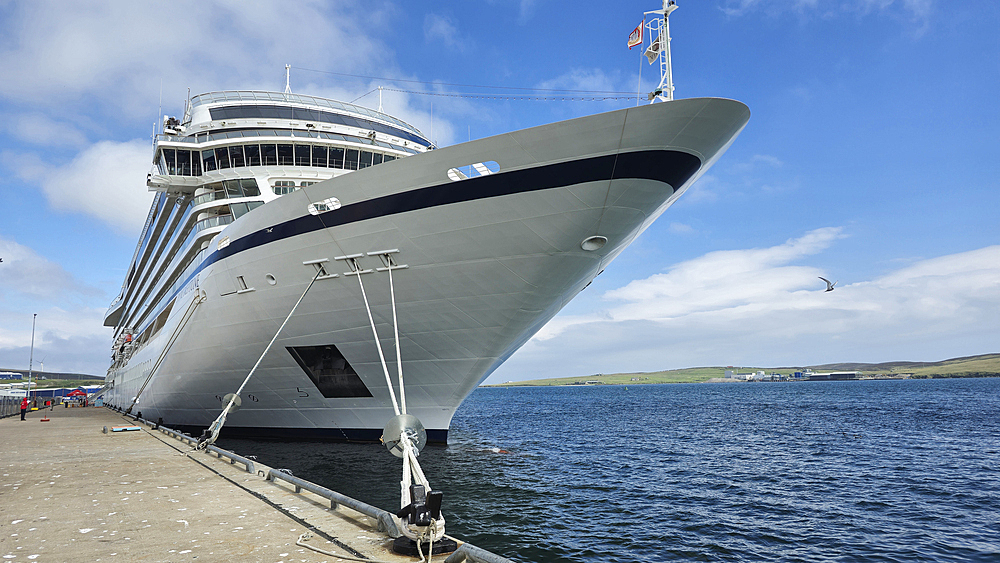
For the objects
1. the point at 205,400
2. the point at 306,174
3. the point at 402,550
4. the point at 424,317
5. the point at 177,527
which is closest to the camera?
the point at 402,550

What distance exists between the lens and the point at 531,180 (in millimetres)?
9883

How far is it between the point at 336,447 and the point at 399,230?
7.80m

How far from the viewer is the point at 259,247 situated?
13.4 metres

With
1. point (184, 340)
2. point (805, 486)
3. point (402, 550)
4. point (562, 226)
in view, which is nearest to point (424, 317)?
point (562, 226)

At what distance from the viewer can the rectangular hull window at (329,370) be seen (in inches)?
551

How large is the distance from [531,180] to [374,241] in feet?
12.3

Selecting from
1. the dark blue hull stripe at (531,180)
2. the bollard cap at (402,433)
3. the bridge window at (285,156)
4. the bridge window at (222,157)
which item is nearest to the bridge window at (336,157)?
the bridge window at (285,156)

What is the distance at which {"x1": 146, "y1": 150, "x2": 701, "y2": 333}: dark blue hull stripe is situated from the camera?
9.47 m

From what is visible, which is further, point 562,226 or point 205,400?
point 205,400

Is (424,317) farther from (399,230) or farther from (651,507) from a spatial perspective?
(651,507)

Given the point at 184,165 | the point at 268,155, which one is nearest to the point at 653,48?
the point at 268,155

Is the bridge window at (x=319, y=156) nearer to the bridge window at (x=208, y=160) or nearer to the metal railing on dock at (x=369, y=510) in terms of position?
the bridge window at (x=208, y=160)

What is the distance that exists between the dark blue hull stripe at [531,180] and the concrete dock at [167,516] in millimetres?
5320

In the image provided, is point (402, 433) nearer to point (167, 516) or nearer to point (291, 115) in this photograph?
point (167, 516)
